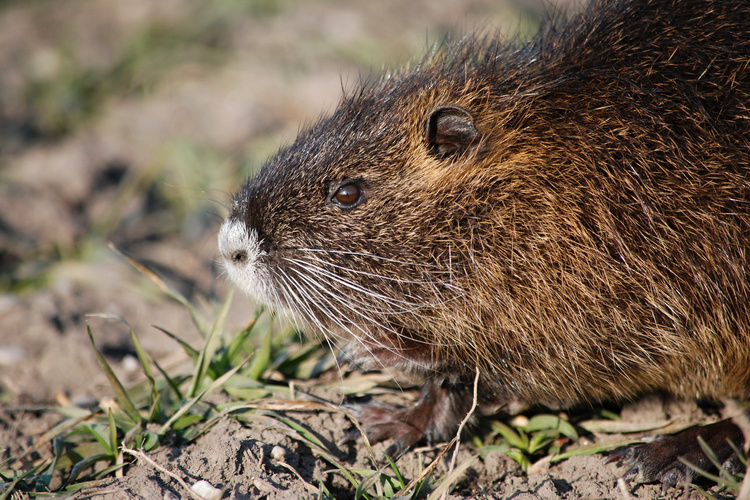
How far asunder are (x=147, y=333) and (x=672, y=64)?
3.17m

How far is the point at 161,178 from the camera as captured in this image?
17.4 ft

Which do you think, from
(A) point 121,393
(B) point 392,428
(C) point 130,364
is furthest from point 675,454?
(C) point 130,364

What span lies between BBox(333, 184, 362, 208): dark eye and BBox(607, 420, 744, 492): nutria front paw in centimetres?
158

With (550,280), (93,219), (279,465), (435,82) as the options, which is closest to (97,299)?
(93,219)

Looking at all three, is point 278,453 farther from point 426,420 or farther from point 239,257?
point 239,257

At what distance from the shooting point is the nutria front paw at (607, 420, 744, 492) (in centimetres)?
267

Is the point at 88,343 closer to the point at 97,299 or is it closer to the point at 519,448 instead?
the point at 97,299

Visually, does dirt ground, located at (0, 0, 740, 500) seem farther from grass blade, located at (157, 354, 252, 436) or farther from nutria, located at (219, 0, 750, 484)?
nutria, located at (219, 0, 750, 484)

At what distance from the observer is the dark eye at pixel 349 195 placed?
2.88m

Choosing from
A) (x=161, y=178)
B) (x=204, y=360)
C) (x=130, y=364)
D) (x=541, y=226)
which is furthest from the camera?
(x=161, y=178)

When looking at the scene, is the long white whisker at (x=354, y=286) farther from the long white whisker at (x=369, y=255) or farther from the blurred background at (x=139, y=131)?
the blurred background at (x=139, y=131)

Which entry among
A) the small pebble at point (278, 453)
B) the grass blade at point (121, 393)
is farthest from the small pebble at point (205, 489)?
the grass blade at point (121, 393)

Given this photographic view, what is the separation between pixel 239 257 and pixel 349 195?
0.57 meters

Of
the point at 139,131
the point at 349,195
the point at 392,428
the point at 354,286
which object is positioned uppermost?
the point at 139,131
